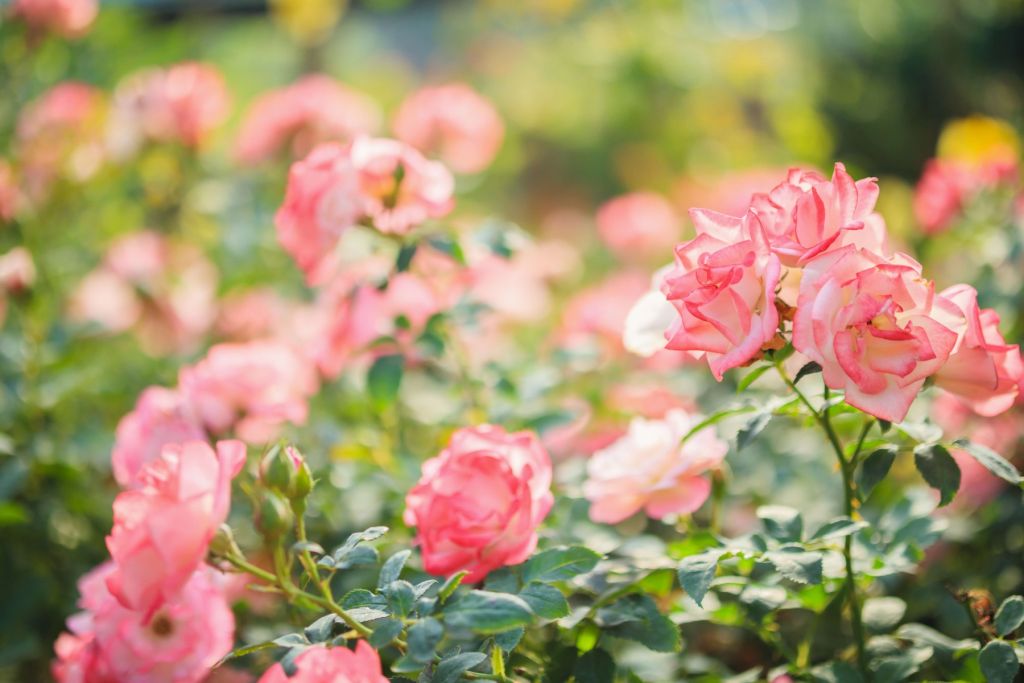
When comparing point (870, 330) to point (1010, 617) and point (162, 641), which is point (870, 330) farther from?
point (162, 641)

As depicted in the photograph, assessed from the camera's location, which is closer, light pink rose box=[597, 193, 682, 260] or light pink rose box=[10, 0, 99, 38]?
light pink rose box=[10, 0, 99, 38]

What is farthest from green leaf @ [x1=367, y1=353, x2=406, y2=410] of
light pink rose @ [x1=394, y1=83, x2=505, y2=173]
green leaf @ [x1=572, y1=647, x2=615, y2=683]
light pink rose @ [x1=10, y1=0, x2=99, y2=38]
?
light pink rose @ [x1=10, y1=0, x2=99, y2=38]

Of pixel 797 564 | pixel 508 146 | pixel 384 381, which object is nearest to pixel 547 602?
pixel 797 564

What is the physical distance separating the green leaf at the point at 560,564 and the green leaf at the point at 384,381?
33cm

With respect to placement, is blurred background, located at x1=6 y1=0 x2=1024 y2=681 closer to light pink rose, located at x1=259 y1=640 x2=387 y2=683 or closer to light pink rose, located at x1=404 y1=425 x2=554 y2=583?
light pink rose, located at x1=404 y1=425 x2=554 y2=583

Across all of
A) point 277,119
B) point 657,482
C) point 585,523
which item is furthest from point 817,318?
point 277,119

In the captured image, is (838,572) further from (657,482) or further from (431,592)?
(431,592)

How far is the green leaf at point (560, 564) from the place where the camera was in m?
0.67

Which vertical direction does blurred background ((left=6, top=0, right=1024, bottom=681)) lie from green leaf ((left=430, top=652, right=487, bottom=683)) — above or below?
below

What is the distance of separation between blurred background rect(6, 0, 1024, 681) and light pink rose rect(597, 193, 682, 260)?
41mm

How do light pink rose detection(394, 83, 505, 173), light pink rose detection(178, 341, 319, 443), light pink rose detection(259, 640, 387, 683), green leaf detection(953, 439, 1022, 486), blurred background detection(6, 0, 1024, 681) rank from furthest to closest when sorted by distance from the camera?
light pink rose detection(394, 83, 505, 173) < blurred background detection(6, 0, 1024, 681) < light pink rose detection(178, 341, 319, 443) < green leaf detection(953, 439, 1022, 486) < light pink rose detection(259, 640, 387, 683)

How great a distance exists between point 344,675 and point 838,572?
41cm

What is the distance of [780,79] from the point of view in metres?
4.16

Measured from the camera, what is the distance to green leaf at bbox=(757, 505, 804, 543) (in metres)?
0.72
